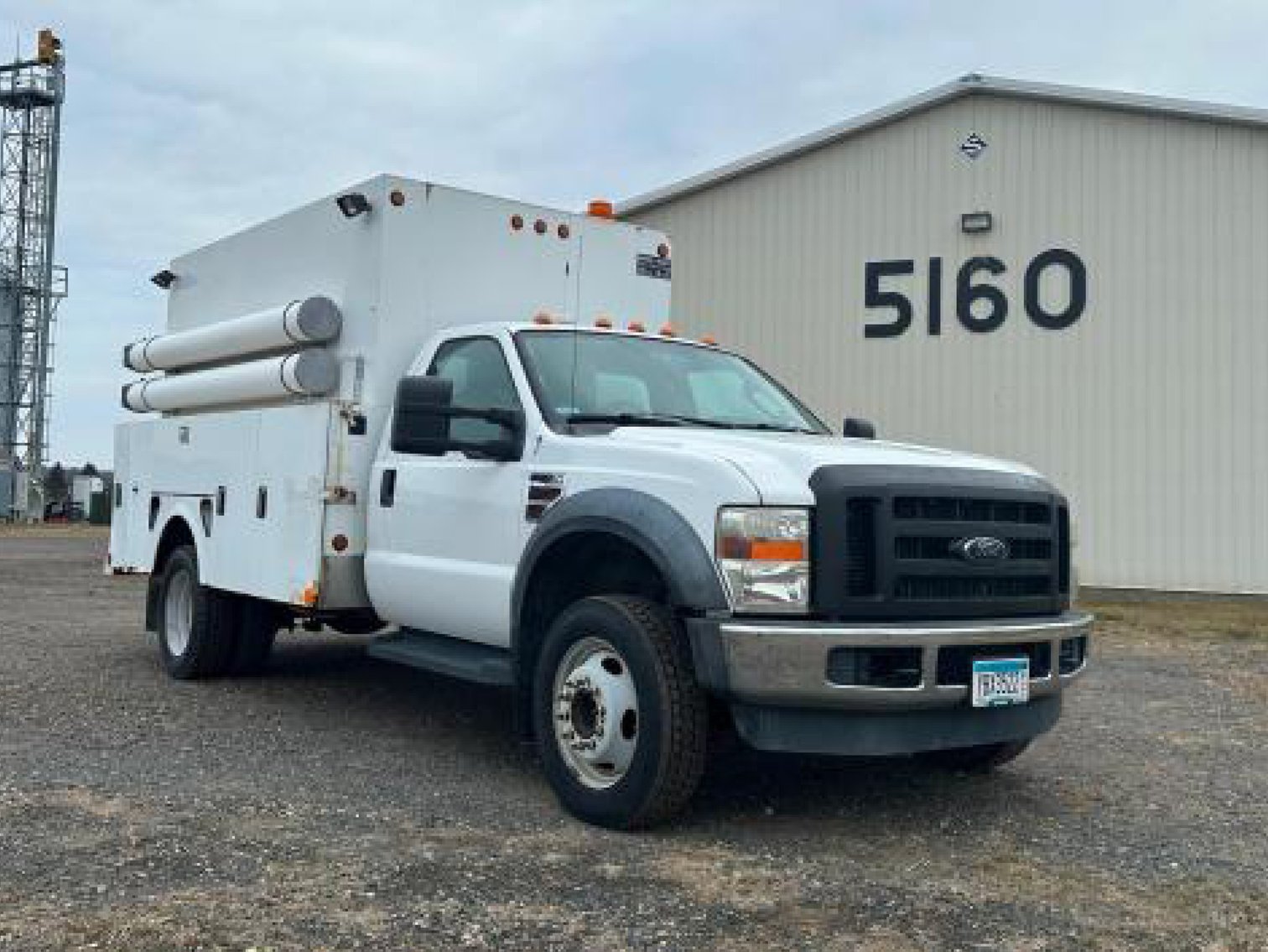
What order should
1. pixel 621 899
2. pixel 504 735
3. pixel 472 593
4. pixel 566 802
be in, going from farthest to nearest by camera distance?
pixel 504 735 → pixel 472 593 → pixel 566 802 → pixel 621 899

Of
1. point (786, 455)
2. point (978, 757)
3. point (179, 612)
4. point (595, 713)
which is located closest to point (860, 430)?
point (978, 757)

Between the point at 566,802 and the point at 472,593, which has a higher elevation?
the point at 472,593

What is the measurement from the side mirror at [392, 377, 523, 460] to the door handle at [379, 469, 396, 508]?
0.84 m

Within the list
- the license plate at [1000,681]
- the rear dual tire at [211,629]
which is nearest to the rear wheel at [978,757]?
the license plate at [1000,681]

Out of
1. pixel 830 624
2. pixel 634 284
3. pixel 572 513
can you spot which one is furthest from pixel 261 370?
pixel 830 624

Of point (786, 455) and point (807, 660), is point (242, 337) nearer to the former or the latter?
point (786, 455)

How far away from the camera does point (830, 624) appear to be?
4715 mm

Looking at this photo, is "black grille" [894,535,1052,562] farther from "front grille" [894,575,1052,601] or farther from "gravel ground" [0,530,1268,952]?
"gravel ground" [0,530,1268,952]

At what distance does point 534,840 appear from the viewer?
16.0 feet

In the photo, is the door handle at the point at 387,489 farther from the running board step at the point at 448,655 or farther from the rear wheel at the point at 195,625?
the rear wheel at the point at 195,625

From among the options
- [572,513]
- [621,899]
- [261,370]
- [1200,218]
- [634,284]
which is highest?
[1200,218]

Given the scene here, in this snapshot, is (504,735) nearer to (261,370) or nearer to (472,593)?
(472,593)

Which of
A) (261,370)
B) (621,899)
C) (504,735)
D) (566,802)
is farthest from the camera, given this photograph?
(261,370)

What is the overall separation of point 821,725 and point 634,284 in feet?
12.6
